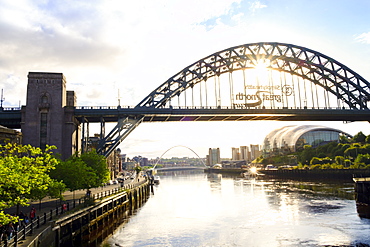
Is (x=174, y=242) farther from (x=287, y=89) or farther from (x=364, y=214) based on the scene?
(x=287, y=89)

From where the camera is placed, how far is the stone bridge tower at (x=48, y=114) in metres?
56.0

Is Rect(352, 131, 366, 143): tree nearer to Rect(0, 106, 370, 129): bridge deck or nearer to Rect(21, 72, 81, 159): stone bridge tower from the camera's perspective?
Rect(0, 106, 370, 129): bridge deck

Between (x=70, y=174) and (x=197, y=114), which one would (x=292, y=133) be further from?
(x=70, y=174)

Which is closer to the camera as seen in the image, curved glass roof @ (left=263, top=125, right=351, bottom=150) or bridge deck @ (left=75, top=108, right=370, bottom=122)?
bridge deck @ (left=75, top=108, right=370, bottom=122)

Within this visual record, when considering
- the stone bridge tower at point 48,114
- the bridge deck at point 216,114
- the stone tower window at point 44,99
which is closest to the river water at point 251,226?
the stone bridge tower at point 48,114

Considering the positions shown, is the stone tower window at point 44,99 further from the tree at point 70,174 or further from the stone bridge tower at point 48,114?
the tree at point 70,174

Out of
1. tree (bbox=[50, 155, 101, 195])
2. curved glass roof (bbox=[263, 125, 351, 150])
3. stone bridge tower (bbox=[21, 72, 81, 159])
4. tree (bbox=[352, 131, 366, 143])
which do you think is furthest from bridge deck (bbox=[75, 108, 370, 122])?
curved glass roof (bbox=[263, 125, 351, 150])

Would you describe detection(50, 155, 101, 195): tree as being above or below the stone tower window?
below

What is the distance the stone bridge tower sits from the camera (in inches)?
2205

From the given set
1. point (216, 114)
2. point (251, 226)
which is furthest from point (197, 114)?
point (251, 226)

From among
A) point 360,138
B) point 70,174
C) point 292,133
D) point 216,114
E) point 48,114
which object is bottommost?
point 70,174

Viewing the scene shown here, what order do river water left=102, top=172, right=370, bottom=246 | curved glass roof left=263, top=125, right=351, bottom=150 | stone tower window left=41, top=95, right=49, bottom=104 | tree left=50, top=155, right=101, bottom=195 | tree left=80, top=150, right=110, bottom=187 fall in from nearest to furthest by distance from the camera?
1. river water left=102, top=172, right=370, bottom=246
2. tree left=50, top=155, right=101, bottom=195
3. tree left=80, top=150, right=110, bottom=187
4. stone tower window left=41, top=95, right=49, bottom=104
5. curved glass roof left=263, top=125, right=351, bottom=150

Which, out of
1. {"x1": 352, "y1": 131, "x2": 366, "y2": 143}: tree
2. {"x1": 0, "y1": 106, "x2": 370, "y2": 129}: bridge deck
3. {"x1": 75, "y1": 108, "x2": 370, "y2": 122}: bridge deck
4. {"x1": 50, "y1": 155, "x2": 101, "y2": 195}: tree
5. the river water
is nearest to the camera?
the river water

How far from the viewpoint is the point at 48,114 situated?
5688 cm
